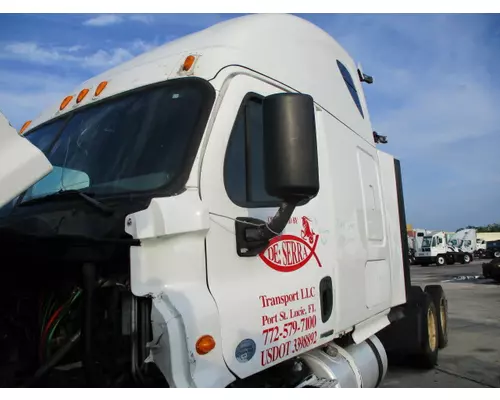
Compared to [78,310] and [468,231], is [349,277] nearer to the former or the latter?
[78,310]

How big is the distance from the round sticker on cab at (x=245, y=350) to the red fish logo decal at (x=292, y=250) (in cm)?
44

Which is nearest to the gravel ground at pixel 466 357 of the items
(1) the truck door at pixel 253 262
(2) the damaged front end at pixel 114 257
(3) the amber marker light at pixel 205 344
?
(1) the truck door at pixel 253 262

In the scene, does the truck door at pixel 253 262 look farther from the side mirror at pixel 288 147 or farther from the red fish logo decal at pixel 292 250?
the side mirror at pixel 288 147

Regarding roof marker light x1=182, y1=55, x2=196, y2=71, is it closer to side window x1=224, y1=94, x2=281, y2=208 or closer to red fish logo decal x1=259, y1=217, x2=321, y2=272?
side window x1=224, y1=94, x2=281, y2=208

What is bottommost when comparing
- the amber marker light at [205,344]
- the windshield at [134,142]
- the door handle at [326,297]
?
the amber marker light at [205,344]

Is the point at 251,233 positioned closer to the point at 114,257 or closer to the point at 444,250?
the point at 114,257

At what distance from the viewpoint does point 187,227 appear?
2.29 m

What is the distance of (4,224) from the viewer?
2.75 metres

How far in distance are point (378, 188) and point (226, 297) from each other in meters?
2.63

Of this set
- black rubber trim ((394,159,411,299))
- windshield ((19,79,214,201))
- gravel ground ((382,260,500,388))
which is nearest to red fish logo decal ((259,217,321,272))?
windshield ((19,79,214,201))

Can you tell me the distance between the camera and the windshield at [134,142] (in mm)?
2547

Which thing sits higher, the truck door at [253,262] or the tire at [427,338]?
the truck door at [253,262]

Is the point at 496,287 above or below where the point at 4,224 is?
below

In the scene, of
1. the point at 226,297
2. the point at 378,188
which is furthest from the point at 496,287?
the point at 226,297
